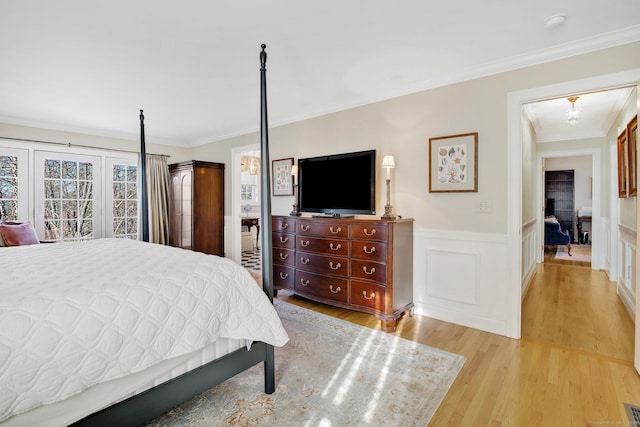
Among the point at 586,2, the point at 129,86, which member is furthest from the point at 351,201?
the point at 129,86

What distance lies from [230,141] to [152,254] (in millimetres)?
3422

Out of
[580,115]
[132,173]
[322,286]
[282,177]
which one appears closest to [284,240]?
[322,286]

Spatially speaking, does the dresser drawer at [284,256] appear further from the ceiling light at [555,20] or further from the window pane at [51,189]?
the window pane at [51,189]

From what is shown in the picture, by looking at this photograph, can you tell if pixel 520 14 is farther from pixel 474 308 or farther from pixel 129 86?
pixel 129 86

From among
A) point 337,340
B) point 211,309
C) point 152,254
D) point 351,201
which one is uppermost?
point 351,201

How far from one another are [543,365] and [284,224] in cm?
265

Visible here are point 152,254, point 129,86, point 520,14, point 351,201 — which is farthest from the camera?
point 351,201

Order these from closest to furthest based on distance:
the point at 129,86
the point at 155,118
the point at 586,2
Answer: the point at 586,2, the point at 129,86, the point at 155,118

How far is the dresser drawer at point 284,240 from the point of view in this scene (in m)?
3.59

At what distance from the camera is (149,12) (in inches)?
77.1

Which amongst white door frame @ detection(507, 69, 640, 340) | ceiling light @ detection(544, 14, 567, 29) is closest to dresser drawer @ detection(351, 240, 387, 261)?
white door frame @ detection(507, 69, 640, 340)

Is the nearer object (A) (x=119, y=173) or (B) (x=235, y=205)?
(A) (x=119, y=173)

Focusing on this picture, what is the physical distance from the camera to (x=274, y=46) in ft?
7.86

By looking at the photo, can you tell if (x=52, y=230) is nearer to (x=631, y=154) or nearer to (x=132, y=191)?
(x=132, y=191)
